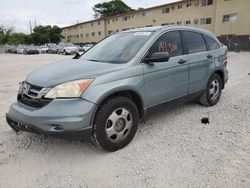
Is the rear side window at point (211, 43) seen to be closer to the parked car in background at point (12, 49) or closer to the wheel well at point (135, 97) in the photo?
the wheel well at point (135, 97)

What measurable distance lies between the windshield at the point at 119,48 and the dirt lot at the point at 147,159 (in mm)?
1306

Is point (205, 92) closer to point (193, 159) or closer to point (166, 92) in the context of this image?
point (166, 92)

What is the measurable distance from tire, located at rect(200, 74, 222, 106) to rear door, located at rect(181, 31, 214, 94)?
0.23 metres

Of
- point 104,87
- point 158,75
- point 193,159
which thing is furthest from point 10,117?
point 193,159

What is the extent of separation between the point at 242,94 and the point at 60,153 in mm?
4941

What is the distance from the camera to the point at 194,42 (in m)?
4.49

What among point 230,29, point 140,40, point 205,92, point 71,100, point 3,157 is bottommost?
point 3,157

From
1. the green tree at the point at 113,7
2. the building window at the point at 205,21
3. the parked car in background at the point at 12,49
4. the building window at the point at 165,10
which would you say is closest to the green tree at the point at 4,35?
the parked car in background at the point at 12,49

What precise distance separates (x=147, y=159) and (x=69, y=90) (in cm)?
136

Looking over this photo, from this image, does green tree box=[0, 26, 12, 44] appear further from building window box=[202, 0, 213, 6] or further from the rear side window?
the rear side window

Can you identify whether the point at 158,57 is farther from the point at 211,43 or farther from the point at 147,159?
the point at 211,43

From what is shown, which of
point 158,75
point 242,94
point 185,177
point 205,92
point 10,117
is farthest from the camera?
point 242,94

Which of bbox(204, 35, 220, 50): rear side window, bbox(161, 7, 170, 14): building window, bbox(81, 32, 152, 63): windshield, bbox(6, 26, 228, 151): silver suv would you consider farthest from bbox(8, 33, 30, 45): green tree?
bbox(6, 26, 228, 151): silver suv

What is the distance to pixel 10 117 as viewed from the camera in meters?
3.19
